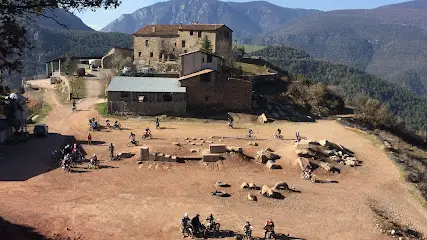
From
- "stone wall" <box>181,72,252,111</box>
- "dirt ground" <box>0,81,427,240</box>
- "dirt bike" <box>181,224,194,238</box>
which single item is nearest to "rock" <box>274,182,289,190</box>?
"dirt ground" <box>0,81,427,240</box>

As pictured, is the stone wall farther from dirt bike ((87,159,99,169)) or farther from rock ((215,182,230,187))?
rock ((215,182,230,187))

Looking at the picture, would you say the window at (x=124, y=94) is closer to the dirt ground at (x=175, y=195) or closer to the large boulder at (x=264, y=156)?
the dirt ground at (x=175, y=195)

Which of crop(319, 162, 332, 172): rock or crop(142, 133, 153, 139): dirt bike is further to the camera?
crop(142, 133, 153, 139): dirt bike

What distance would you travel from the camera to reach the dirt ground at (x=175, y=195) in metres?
23.4

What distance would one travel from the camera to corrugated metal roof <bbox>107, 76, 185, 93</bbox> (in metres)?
51.0

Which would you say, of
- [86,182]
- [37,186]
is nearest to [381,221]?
[86,182]

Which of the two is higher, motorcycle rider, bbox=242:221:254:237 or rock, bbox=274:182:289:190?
motorcycle rider, bbox=242:221:254:237

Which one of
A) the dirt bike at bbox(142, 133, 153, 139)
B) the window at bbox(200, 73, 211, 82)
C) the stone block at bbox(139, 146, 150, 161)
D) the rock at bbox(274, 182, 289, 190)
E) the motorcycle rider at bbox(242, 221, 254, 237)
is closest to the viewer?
the motorcycle rider at bbox(242, 221, 254, 237)

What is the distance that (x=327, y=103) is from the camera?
66.2 metres

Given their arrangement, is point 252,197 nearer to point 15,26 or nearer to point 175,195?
point 175,195

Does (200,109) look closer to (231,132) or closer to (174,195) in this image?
(231,132)

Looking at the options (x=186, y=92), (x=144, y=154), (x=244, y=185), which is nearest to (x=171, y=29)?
(x=186, y=92)

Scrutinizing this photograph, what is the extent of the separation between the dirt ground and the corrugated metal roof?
975cm

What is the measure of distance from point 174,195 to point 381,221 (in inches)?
481
